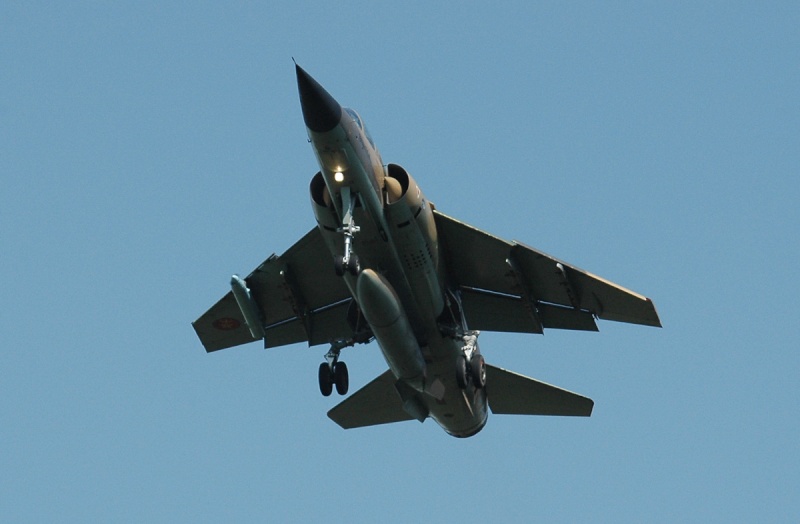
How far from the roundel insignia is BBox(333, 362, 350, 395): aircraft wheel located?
2.93 metres

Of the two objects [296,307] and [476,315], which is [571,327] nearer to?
[476,315]

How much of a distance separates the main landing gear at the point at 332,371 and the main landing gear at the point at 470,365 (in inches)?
95.8

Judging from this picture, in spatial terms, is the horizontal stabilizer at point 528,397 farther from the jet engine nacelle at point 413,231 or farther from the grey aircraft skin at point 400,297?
the jet engine nacelle at point 413,231

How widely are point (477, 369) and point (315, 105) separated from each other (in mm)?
6329

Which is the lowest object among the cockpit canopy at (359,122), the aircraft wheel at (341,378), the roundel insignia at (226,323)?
the aircraft wheel at (341,378)

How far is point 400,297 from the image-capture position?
1005 inches

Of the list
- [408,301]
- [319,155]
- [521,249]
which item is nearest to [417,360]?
[408,301]

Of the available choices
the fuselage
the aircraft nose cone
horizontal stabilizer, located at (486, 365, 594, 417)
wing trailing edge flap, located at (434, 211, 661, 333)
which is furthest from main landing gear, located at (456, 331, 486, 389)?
the aircraft nose cone

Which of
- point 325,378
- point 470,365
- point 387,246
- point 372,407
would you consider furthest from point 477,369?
point 372,407

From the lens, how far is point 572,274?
26.8 meters

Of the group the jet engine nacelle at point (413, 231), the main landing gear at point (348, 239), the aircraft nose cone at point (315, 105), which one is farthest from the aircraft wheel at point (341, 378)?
the aircraft nose cone at point (315, 105)

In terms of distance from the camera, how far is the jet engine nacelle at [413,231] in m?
24.6

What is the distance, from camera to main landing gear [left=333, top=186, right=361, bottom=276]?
2345 centimetres

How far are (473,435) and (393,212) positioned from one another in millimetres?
6587
